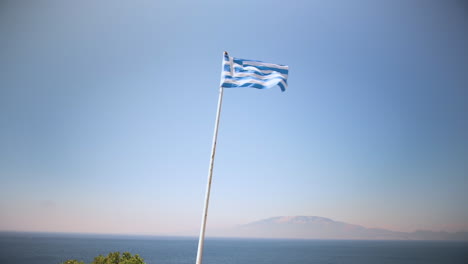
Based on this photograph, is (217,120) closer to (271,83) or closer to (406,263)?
(271,83)

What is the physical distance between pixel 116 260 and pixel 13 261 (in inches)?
3775

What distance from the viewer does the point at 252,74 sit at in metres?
12.1

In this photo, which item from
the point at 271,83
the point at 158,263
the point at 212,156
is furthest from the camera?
the point at 158,263

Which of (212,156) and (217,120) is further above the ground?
(217,120)

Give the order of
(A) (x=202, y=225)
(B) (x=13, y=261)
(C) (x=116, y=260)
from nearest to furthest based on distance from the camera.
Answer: (A) (x=202, y=225)
(C) (x=116, y=260)
(B) (x=13, y=261)

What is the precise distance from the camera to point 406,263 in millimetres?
112000

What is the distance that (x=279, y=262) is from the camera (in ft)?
354

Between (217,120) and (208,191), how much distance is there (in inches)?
118

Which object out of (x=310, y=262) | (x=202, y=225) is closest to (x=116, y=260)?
(x=202, y=225)

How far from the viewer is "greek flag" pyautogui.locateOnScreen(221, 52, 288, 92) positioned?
39.0 feet

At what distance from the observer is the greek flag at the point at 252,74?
468 inches

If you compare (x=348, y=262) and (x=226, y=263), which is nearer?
(x=226, y=263)

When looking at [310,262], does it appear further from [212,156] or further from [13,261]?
[212,156]

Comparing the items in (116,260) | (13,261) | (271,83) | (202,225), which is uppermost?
(271,83)
